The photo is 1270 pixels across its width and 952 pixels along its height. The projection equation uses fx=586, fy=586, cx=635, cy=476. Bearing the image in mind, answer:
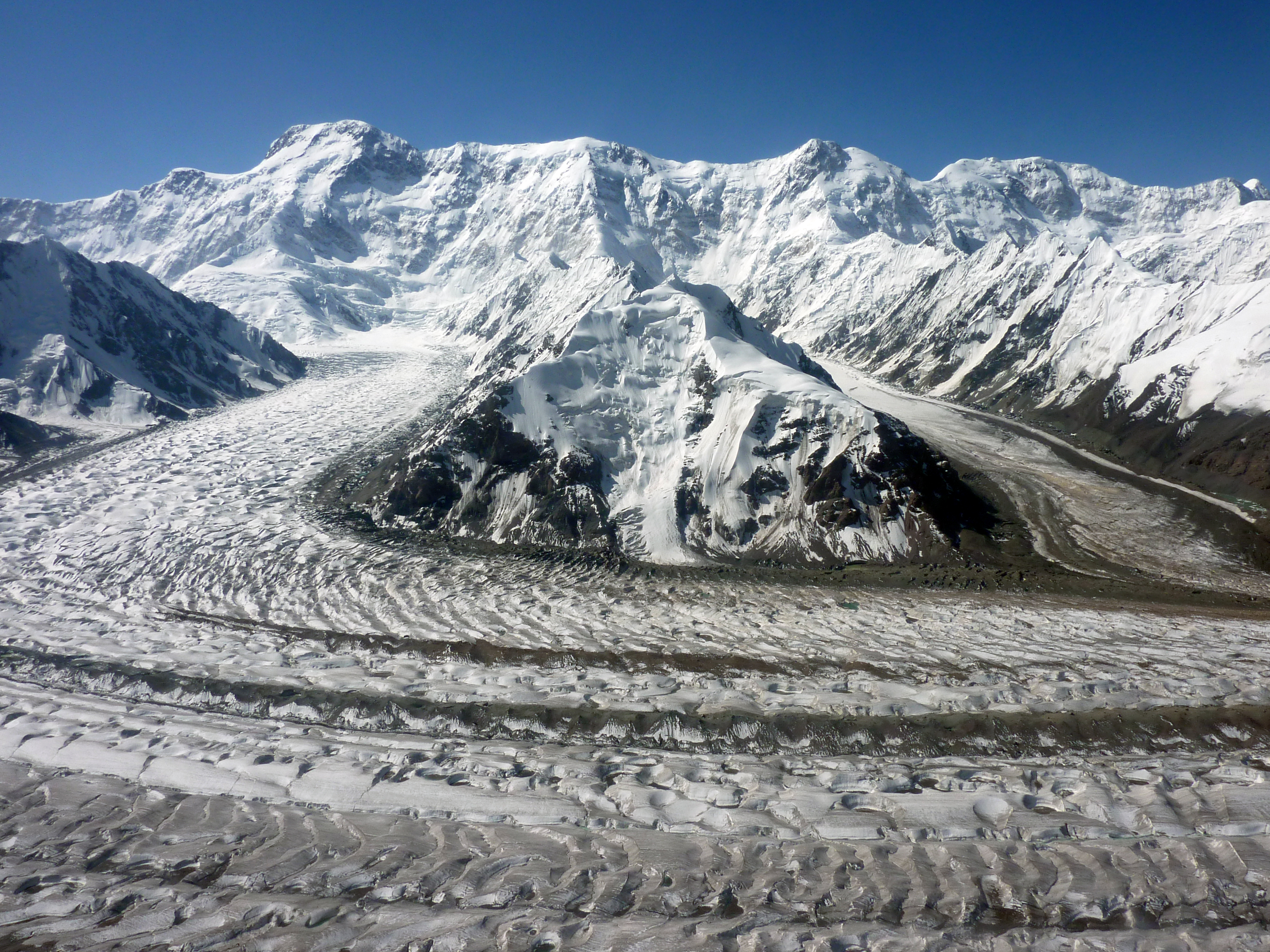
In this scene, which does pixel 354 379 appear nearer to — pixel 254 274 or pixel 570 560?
pixel 570 560

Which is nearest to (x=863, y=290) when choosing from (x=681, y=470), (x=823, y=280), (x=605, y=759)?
(x=823, y=280)

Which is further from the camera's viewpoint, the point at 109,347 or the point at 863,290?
the point at 863,290

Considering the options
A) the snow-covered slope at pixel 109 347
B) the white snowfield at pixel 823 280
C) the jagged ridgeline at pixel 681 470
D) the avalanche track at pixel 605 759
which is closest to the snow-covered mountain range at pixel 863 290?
the white snowfield at pixel 823 280

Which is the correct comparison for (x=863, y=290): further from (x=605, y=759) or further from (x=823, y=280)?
(x=605, y=759)

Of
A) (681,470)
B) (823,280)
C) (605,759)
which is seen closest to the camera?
(605,759)

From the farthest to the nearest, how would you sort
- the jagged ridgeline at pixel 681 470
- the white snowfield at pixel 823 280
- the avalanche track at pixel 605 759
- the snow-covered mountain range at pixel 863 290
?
the white snowfield at pixel 823 280
the snow-covered mountain range at pixel 863 290
the jagged ridgeline at pixel 681 470
the avalanche track at pixel 605 759

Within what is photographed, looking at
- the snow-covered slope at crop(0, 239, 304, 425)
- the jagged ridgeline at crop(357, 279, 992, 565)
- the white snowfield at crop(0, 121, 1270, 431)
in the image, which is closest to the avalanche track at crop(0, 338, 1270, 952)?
the jagged ridgeline at crop(357, 279, 992, 565)

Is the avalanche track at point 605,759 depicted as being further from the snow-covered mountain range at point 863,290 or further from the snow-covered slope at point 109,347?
the snow-covered slope at point 109,347
